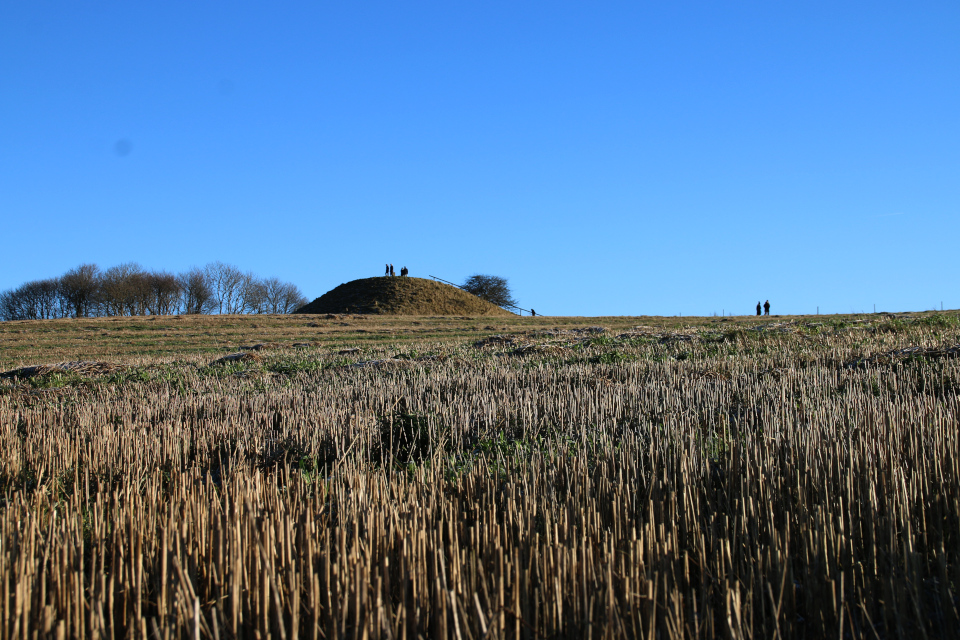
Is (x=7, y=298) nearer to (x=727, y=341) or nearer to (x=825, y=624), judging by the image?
(x=727, y=341)

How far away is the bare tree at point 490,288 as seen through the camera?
7962cm

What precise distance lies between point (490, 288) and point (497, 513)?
A: 7685 cm

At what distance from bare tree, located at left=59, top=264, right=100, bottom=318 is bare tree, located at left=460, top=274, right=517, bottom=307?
37.7m

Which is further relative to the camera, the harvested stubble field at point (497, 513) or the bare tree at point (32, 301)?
the bare tree at point (32, 301)

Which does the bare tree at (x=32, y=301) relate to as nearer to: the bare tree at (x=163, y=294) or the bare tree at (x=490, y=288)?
the bare tree at (x=163, y=294)

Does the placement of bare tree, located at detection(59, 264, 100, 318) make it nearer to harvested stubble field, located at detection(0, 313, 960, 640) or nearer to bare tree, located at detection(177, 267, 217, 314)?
bare tree, located at detection(177, 267, 217, 314)

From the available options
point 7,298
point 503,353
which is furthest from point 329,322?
point 7,298

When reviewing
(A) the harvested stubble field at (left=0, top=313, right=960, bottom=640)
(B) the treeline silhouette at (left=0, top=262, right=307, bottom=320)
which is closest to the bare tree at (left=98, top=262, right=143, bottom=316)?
(B) the treeline silhouette at (left=0, top=262, right=307, bottom=320)

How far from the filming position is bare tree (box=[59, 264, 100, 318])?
219ft

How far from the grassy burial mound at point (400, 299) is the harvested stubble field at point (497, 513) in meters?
48.6

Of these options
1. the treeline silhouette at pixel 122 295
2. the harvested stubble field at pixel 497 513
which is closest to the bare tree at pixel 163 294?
the treeline silhouette at pixel 122 295

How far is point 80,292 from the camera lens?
218ft

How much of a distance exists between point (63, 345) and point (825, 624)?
1170 inches

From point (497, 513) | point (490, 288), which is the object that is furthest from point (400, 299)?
point (497, 513)
